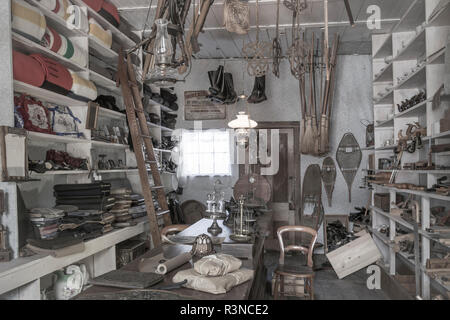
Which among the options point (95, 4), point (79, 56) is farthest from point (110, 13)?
point (79, 56)

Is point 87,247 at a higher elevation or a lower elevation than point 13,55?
lower

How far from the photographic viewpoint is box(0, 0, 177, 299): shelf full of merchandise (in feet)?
8.79

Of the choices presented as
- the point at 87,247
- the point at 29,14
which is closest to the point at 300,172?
the point at 87,247

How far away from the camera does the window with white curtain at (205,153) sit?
278 inches

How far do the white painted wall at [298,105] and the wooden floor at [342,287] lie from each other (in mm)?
1612

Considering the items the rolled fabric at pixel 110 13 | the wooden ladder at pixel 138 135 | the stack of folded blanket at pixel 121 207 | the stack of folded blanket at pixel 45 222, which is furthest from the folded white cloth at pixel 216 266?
the rolled fabric at pixel 110 13

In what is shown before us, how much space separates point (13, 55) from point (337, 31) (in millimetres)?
4502

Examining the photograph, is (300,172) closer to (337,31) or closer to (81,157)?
(337,31)

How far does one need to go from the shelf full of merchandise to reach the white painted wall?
77.0 inches

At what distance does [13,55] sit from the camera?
9.09 feet

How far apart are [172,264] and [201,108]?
5264 millimetres

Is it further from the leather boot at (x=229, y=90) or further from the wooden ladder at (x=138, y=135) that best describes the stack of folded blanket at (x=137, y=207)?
the leather boot at (x=229, y=90)

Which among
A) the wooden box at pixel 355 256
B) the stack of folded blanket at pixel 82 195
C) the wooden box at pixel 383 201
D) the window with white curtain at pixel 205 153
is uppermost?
the window with white curtain at pixel 205 153
